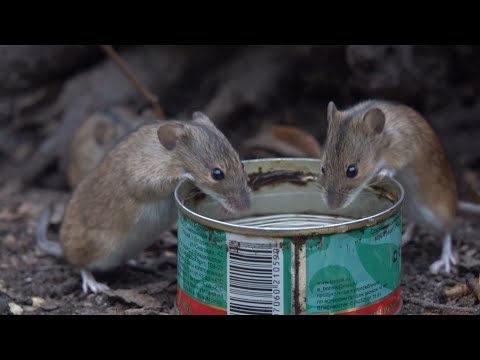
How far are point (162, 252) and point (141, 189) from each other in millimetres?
1156

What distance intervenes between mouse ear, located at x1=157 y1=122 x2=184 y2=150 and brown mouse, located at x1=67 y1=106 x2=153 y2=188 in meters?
2.86

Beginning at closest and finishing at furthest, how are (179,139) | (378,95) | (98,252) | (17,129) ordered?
(179,139) → (98,252) → (378,95) → (17,129)

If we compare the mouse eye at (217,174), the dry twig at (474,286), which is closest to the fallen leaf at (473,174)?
the dry twig at (474,286)

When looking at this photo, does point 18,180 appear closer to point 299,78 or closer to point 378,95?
point 299,78

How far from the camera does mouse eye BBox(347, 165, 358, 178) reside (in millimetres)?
5457

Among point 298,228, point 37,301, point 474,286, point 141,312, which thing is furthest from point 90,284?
point 474,286

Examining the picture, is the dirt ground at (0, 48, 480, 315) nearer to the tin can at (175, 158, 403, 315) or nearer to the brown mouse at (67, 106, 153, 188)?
the brown mouse at (67, 106, 153, 188)

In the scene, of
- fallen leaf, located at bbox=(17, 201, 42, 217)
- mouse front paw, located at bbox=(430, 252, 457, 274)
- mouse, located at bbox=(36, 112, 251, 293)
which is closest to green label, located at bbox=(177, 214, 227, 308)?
mouse, located at bbox=(36, 112, 251, 293)

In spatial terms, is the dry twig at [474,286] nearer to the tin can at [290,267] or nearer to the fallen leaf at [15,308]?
the tin can at [290,267]

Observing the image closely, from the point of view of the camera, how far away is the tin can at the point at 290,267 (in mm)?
4434

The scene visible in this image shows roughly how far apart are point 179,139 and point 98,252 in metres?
1.08

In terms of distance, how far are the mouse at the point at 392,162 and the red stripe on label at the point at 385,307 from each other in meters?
0.78

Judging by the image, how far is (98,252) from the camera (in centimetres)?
598
